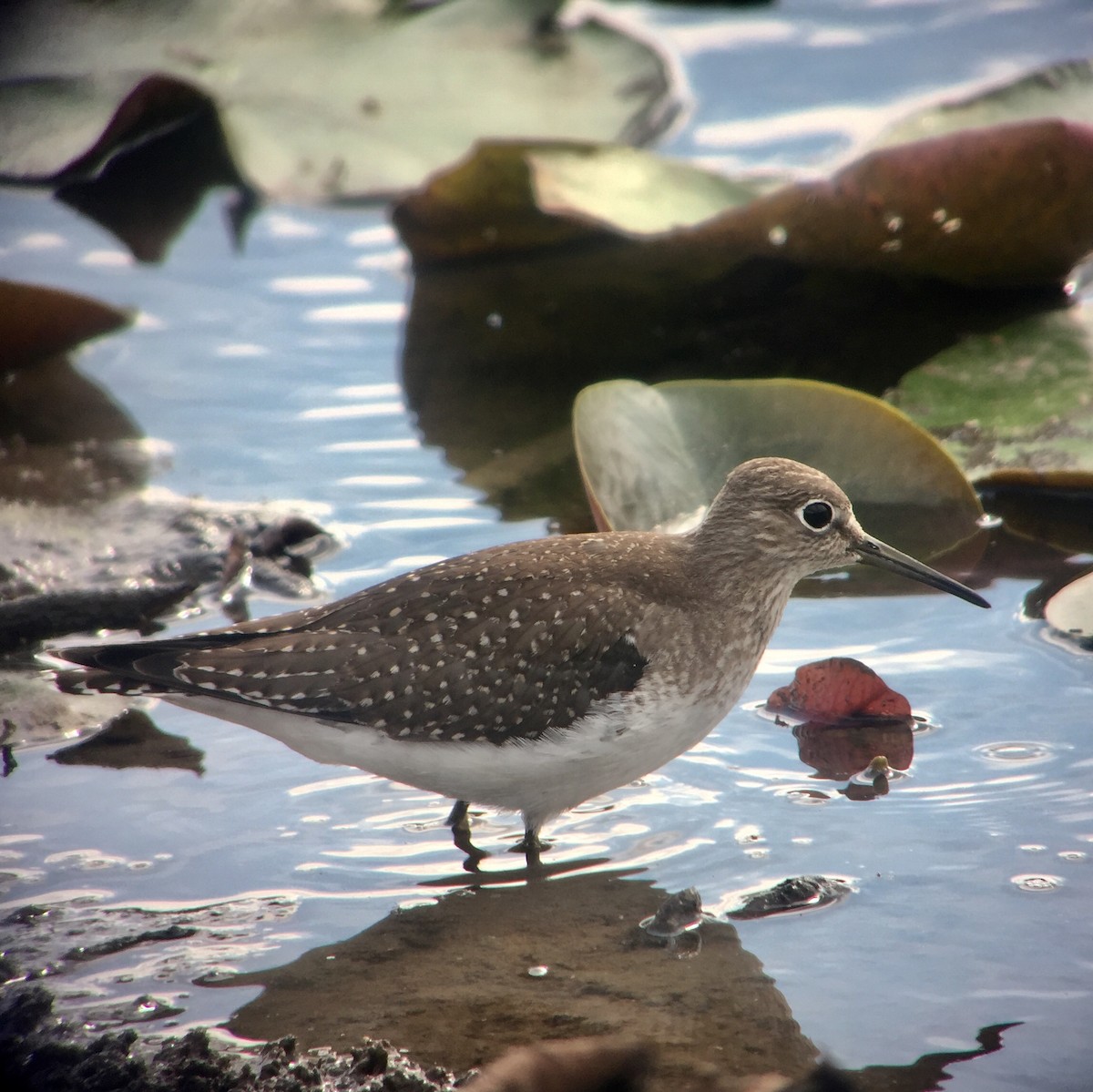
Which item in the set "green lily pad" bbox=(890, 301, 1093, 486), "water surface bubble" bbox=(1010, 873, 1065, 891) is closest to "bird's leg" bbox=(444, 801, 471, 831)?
"water surface bubble" bbox=(1010, 873, 1065, 891)

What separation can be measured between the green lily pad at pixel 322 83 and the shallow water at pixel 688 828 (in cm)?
231

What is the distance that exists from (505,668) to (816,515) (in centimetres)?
161

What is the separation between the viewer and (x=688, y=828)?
6078 millimetres

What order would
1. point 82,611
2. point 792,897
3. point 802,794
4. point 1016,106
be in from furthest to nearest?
1. point 1016,106
2. point 82,611
3. point 802,794
4. point 792,897

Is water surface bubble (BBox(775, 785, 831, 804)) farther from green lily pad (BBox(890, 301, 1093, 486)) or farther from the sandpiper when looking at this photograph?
→ green lily pad (BBox(890, 301, 1093, 486))

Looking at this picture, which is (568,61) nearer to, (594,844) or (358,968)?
(594,844)

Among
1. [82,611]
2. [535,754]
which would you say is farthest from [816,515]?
[82,611]

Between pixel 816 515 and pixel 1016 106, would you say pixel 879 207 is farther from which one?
pixel 816 515

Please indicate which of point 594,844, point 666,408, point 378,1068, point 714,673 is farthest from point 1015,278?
point 378,1068

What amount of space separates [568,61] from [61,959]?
8507 mm

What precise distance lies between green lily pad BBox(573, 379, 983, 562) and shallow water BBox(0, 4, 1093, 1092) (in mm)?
496

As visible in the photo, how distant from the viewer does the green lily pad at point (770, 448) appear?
7.70 m

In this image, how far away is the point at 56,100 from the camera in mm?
10859

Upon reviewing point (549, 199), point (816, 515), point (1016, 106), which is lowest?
point (816, 515)
